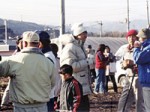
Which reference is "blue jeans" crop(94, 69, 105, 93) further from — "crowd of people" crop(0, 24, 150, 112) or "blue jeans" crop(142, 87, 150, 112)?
"blue jeans" crop(142, 87, 150, 112)

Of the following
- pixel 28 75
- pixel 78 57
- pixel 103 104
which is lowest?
pixel 103 104

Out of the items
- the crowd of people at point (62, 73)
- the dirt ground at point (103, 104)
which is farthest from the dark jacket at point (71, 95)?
the dirt ground at point (103, 104)

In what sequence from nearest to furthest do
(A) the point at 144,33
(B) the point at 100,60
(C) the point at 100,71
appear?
(A) the point at 144,33 < (B) the point at 100,60 < (C) the point at 100,71

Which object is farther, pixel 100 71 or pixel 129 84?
pixel 100 71

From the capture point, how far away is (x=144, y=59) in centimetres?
792

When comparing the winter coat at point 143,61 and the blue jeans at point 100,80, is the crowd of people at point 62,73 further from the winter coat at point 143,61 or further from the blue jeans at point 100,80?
the blue jeans at point 100,80

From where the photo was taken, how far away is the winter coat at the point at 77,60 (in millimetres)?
7766

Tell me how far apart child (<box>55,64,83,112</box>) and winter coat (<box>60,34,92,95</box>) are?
26 cm

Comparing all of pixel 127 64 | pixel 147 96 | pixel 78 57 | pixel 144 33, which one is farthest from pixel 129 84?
pixel 78 57

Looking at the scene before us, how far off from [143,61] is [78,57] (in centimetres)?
105

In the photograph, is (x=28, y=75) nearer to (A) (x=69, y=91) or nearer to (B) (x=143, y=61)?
(A) (x=69, y=91)

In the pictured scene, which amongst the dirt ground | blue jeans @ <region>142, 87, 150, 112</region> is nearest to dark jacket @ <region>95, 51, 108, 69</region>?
the dirt ground

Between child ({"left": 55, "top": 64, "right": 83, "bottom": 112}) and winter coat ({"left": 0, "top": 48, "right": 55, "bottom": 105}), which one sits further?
child ({"left": 55, "top": 64, "right": 83, "bottom": 112})

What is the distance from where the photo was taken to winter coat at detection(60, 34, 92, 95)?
25.5 feet
